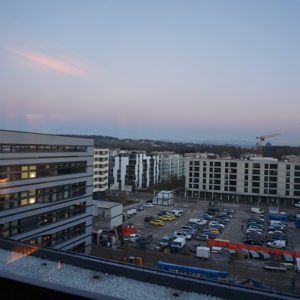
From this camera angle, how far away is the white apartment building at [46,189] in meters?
3.66

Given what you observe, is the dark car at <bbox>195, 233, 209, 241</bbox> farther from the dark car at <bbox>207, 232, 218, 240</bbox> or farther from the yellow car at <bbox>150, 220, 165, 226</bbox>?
the yellow car at <bbox>150, 220, 165, 226</bbox>

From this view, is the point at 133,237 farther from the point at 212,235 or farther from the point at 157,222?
the point at 212,235

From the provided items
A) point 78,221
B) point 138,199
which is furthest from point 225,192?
point 78,221

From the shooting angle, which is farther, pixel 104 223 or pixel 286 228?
pixel 286 228

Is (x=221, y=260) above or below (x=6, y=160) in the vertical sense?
below

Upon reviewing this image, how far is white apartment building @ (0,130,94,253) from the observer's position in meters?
3.66

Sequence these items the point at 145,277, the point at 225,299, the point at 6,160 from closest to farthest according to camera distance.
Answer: the point at 225,299, the point at 145,277, the point at 6,160

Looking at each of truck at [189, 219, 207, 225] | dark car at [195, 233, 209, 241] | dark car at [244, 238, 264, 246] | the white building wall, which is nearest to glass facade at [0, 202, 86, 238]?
dark car at [195, 233, 209, 241]

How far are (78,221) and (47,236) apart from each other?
26.5 inches

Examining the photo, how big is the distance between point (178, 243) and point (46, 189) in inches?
117

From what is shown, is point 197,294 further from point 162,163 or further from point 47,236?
point 162,163

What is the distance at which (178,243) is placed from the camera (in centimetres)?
597

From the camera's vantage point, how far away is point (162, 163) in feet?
50.9

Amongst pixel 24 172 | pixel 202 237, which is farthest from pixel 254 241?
pixel 24 172
